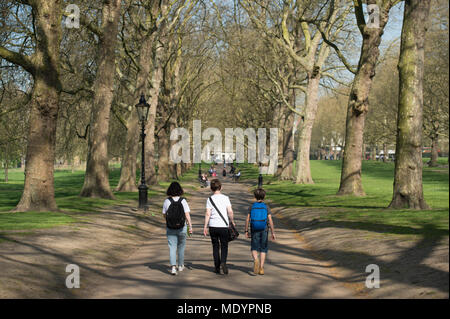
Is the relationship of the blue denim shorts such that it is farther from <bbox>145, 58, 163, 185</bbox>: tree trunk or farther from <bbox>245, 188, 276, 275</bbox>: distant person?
<bbox>145, 58, 163, 185</bbox>: tree trunk

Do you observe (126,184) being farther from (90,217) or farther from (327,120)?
(327,120)

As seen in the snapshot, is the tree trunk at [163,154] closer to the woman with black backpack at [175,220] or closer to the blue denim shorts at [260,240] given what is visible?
the woman with black backpack at [175,220]

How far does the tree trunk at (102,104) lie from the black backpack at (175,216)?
15813mm

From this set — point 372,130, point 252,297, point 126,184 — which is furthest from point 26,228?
point 372,130

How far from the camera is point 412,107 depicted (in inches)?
683

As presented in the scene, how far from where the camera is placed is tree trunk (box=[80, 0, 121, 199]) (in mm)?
25312

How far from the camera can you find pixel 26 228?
49.1 feet

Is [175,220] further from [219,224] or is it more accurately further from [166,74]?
[166,74]

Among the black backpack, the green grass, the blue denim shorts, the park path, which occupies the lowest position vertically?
the park path

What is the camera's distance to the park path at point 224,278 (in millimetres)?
8789

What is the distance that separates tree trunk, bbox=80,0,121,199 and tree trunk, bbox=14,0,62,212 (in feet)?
20.3

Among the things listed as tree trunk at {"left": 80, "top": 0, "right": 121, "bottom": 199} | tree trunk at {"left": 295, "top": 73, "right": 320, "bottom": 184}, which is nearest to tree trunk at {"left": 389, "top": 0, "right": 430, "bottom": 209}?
tree trunk at {"left": 80, "top": 0, "right": 121, "bottom": 199}

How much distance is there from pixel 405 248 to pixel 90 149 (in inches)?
686

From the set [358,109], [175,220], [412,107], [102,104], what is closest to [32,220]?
[175,220]
